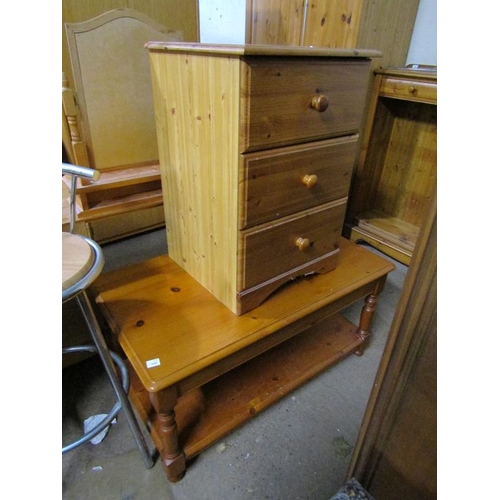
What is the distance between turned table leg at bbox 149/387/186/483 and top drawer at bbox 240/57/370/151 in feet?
1.91

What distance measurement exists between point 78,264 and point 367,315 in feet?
3.33

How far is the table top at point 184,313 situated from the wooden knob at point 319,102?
52 cm

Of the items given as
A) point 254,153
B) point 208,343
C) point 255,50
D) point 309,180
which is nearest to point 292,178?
point 309,180

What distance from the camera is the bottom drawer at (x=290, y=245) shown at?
91 cm

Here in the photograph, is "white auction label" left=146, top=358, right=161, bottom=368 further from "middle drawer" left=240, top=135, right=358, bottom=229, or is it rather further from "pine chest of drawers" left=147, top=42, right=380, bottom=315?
"middle drawer" left=240, top=135, right=358, bottom=229

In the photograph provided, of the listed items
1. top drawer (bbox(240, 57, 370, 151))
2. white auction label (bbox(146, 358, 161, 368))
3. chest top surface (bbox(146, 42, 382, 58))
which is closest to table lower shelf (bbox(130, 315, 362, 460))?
white auction label (bbox(146, 358, 161, 368))

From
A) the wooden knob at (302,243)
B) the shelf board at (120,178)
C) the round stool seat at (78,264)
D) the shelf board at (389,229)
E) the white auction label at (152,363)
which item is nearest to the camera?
the round stool seat at (78,264)

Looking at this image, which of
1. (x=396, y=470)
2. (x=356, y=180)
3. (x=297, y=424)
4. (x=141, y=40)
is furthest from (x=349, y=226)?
(x=396, y=470)

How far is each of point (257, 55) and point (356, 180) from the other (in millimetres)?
1480

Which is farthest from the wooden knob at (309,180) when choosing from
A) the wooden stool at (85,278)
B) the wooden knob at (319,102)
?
the wooden stool at (85,278)

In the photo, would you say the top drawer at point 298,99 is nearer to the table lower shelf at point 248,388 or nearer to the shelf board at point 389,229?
the table lower shelf at point 248,388

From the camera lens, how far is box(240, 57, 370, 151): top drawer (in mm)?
722

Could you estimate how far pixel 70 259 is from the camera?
0.73 metres
